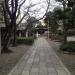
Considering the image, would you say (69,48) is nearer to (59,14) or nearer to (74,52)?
(74,52)

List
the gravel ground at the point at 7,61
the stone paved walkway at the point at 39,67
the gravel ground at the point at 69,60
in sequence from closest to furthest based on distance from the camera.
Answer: the stone paved walkway at the point at 39,67 → the gravel ground at the point at 7,61 → the gravel ground at the point at 69,60

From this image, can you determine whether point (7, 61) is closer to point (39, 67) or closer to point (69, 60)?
point (39, 67)

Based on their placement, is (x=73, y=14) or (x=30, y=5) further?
(x=30, y=5)

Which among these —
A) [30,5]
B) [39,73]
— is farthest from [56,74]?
[30,5]

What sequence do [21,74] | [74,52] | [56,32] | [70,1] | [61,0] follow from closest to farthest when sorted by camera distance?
[21,74], [70,1], [74,52], [61,0], [56,32]

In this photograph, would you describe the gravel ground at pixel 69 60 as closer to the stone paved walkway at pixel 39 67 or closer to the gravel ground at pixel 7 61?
the stone paved walkway at pixel 39 67

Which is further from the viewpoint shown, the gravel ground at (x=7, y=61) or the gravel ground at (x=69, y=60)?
the gravel ground at (x=69, y=60)

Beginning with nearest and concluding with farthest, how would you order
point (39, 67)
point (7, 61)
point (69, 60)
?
point (39, 67), point (7, 61), point (69, 60)

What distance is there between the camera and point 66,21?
30703mm

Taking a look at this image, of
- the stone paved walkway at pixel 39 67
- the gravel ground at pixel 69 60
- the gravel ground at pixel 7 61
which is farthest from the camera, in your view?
the gravel ground at pixel 69 60

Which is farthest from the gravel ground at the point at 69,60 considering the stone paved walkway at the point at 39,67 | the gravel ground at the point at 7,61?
the gravel ground at the point at 7,61

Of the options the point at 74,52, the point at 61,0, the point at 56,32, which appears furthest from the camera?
the point at 56,32

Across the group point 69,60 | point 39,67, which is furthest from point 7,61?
point 69,60

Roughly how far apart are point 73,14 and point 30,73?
1271 centimetres
